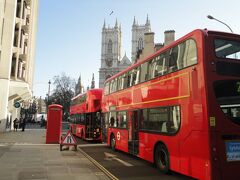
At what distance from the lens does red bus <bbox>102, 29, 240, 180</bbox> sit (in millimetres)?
7688

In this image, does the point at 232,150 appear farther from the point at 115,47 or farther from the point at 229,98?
the point at 115,47

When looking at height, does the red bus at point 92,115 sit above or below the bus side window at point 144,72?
below

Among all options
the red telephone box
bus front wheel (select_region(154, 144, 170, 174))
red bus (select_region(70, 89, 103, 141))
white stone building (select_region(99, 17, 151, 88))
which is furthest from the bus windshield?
white stone building (select_region(99, 17, 151, 88))

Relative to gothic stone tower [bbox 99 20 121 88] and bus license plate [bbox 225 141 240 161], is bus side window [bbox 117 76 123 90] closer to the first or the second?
bus license plate [bbox 225 141 240 161]

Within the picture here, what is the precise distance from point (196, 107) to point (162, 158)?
307cm

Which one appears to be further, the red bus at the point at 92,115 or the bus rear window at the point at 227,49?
the red bus at the point at 92,115

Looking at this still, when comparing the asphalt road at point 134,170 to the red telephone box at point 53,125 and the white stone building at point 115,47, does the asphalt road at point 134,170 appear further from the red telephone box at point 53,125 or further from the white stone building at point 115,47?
the white stone building at point 115,47

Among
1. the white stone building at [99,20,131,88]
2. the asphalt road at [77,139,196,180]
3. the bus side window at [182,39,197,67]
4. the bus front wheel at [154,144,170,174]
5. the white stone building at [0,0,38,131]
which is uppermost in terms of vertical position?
the white stone building at [99,20,131,88]

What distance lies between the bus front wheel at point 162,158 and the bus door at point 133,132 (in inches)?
80.0

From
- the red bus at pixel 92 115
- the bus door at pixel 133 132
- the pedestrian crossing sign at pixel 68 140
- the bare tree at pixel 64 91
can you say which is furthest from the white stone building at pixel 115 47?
the bus door at pixel 133 132

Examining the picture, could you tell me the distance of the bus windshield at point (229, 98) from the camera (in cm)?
788

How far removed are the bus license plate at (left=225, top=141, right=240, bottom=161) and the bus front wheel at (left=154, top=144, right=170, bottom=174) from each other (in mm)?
2497

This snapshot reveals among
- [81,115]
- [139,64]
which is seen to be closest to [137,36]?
[81,115]

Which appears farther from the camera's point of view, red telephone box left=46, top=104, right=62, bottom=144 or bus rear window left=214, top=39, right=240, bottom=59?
red telephone box left=46, top=104, right=62, bottom=144
